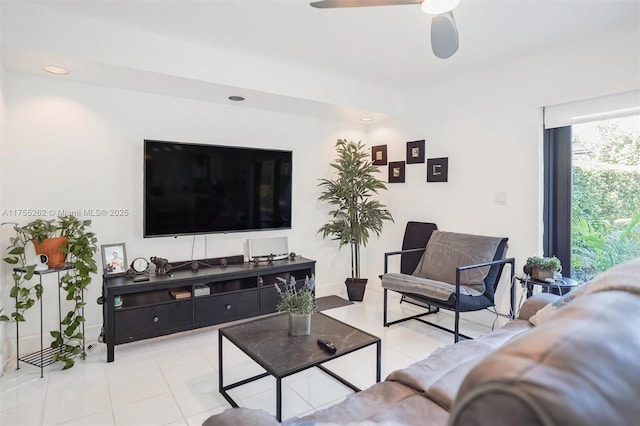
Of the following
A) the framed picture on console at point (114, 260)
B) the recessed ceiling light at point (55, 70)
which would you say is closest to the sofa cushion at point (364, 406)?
the framed picture on console at point (114, 260)

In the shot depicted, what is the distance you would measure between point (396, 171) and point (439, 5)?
2864mm

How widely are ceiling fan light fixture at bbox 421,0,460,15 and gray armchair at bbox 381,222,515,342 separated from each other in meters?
1.84

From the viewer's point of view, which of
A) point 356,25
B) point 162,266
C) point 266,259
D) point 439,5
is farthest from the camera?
point 266,259

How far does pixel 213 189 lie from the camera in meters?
3.50

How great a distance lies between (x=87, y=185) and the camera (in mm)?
3082

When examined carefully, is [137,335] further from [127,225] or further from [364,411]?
[364,411]

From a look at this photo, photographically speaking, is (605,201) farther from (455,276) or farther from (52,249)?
(52,249)

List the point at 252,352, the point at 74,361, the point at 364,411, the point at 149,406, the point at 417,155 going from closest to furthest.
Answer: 1. the point at 364,411
2. the point at 252,352
3. the point at 149,406
4. the point at 74,361
5. the point at 417,155

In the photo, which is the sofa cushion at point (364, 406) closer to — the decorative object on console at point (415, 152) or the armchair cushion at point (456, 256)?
the armchair cushion at point (456, 256)

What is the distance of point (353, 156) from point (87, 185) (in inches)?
105

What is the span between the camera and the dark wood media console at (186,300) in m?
2.78

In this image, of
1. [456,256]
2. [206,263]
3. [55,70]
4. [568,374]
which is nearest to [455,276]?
[456,256]

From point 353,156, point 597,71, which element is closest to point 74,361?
point 353,156

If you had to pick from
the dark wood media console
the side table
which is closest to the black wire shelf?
the dark wood media console
